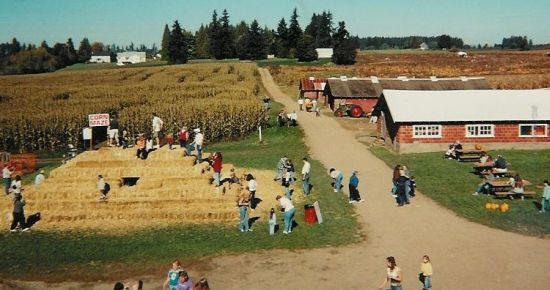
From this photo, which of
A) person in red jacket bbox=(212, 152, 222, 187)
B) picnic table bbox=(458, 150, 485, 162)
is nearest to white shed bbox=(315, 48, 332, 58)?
picnic table bbox=(458, 150, 485, 162)

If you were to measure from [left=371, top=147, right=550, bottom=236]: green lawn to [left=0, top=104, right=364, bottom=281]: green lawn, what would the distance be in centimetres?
542

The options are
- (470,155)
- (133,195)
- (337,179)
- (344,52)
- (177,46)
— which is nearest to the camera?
(133,195)

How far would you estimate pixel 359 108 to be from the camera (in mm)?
54250

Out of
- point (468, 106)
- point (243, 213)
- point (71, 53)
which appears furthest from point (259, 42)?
A: point (243, 213)

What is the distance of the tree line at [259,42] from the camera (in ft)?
400

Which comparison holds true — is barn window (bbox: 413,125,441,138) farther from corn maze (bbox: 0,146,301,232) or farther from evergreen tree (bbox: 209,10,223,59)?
evergreen tree (bbox: 209,10,223,59)

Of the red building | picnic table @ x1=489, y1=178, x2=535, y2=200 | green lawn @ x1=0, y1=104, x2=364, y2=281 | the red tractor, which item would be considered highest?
the red building

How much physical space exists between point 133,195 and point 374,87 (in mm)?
37813

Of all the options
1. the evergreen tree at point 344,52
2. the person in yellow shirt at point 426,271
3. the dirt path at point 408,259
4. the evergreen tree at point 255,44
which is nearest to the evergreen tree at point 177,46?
the evergreen tree at point 255,44

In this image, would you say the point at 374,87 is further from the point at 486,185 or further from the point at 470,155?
the point at 486,185

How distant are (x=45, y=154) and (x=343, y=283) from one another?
31.6 meters

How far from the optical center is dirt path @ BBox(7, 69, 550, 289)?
55.1 ft

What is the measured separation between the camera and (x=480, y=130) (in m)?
37.0

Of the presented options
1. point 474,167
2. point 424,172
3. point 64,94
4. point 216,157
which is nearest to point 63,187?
point 216,157
